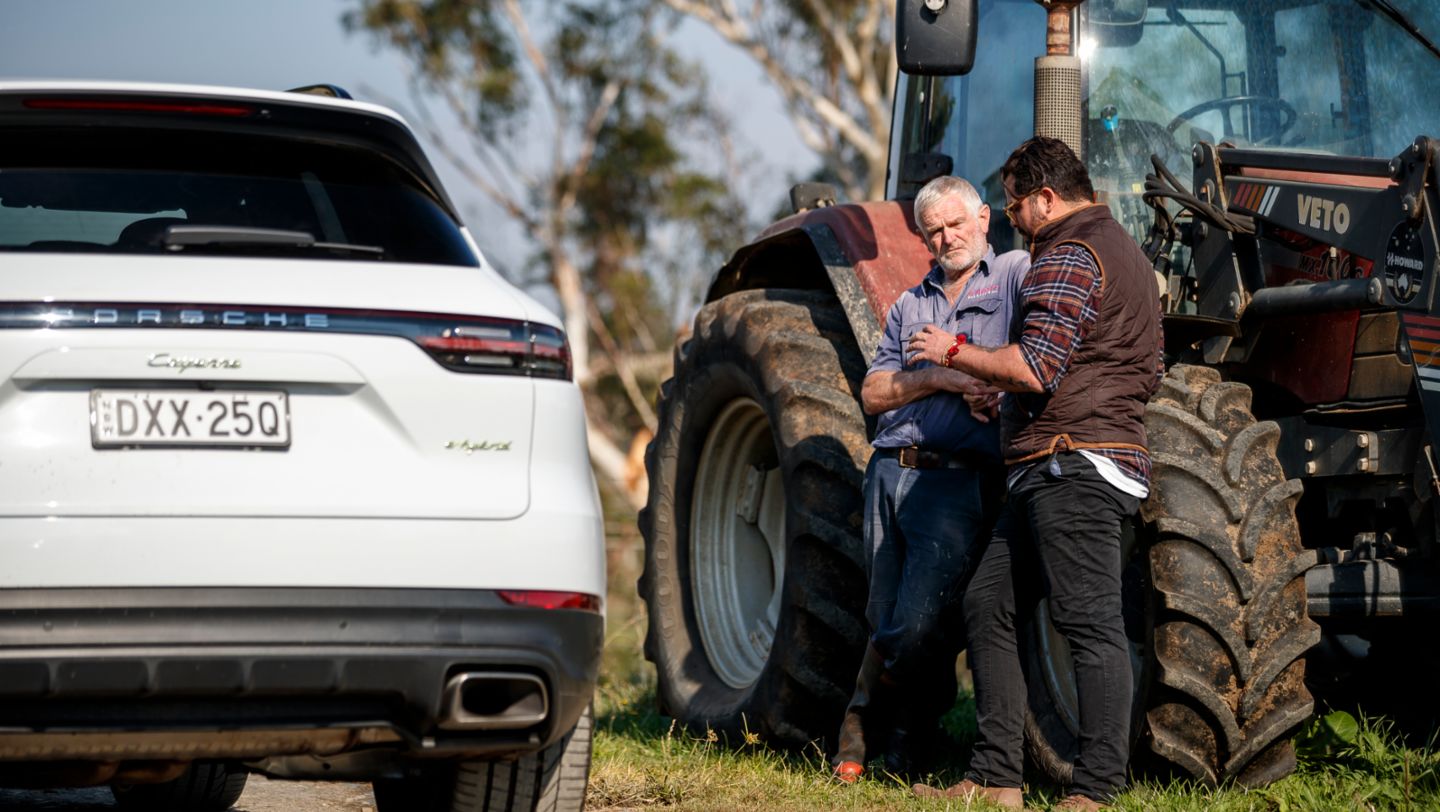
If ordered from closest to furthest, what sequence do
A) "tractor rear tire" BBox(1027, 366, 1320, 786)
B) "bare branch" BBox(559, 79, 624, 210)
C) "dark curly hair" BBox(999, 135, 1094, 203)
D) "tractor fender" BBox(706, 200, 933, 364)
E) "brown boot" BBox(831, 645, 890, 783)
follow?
"tractor rear tire" BBox(1027, 366, 1320, 786) < "dark curly hair" BBox(999, 135, 1094, 203) < "brown boot" BBox(831, 645, 890, 783) < "tractor fender" BBox(706, 200, 933, 364) < "bare branch" BBox(559, 79, 624, 210)

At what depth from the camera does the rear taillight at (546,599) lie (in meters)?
3.92

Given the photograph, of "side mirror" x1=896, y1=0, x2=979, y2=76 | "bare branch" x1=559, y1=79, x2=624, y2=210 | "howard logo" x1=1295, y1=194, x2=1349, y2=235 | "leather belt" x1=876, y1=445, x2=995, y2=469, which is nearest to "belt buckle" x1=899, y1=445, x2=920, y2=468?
"leather belt" x1=876, y1=445, x2=995, y2=469

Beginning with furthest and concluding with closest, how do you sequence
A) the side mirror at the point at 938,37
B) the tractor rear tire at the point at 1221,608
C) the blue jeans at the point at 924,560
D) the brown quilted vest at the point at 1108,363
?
the blue jeans at the point at 924,560
the side mirror at the point at 938,37
the brown quilted vest at the point at 1108,363
the tractor rear tire at the point at 1221,608

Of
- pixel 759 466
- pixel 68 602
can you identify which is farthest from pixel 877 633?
pixel 68 602

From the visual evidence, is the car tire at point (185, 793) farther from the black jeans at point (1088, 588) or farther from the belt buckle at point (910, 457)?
the black jeans at point (1088, 588)

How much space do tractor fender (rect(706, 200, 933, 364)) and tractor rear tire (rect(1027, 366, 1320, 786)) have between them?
1408mm

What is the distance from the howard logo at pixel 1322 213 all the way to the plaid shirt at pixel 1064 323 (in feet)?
2.55

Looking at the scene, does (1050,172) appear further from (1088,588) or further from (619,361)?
(619,361)

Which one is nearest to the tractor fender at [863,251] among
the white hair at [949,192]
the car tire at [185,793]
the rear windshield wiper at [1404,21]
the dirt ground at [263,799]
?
the white hair at [949,192]

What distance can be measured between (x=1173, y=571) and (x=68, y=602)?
2875 millimetres

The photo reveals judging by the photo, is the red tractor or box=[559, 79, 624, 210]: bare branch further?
box=[559, 79, 624, 210]: bare branch

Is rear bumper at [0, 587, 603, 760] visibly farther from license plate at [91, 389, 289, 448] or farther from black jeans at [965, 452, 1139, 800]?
black jeans at [965, 452, 1139, 800]

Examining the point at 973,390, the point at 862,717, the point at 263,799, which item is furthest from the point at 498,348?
the point at 263,799

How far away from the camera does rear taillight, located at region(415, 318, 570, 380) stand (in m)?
3.97
